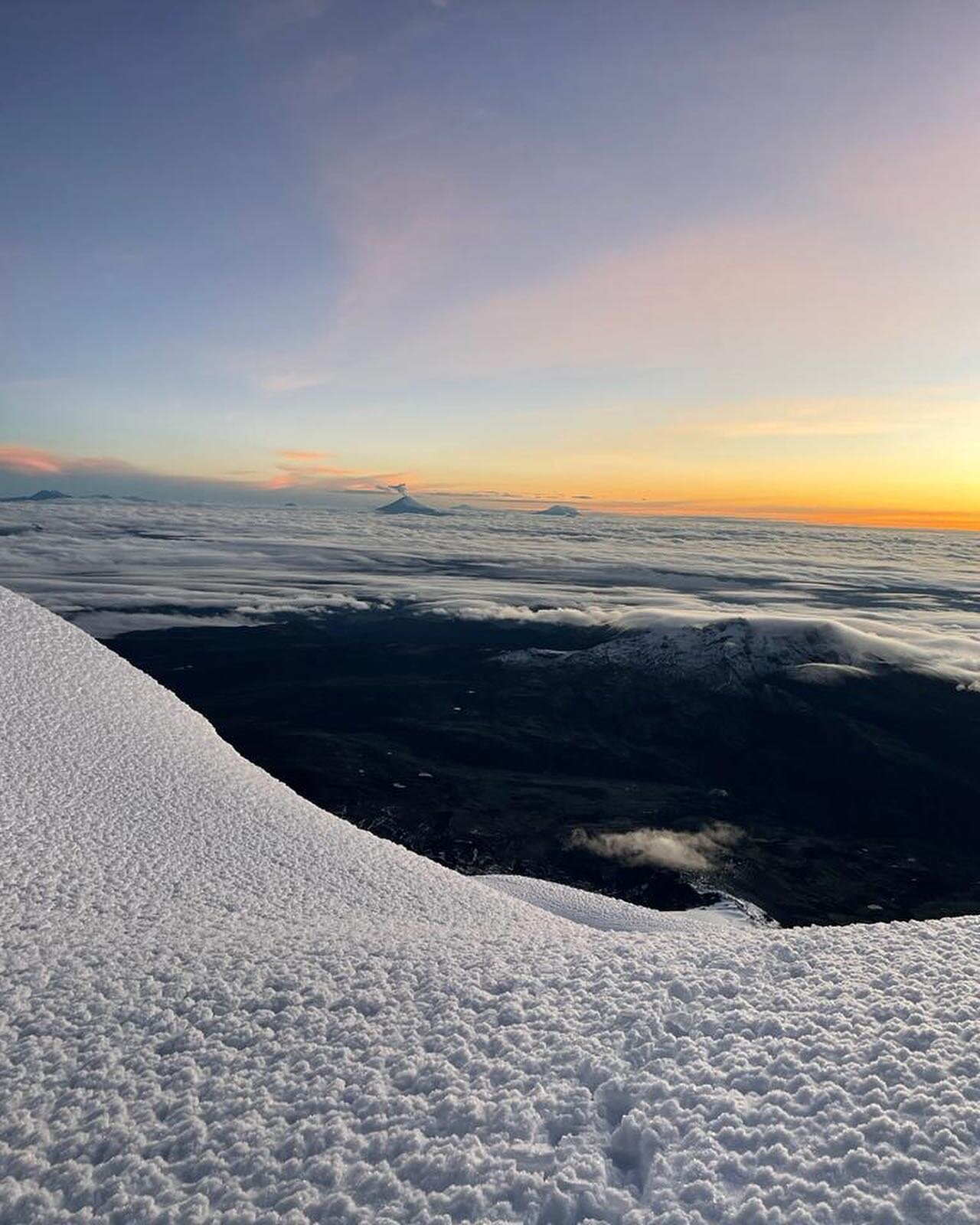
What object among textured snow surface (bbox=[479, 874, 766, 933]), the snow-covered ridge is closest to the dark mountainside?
the snow-covered ridge

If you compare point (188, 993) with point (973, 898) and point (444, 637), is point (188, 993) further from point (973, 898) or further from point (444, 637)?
point (444, 637)

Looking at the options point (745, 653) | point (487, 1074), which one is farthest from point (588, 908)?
point (745, 653)

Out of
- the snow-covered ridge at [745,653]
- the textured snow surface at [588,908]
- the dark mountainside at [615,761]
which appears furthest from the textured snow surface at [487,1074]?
the snow-covered ridge at [745,653]

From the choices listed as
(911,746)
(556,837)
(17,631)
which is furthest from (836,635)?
(17,631)

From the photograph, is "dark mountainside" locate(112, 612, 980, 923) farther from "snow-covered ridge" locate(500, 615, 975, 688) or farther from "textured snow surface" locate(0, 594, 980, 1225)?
"textured snow surface" locate(0, 594, 980, 1225)

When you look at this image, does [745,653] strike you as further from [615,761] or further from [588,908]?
[588,908]
